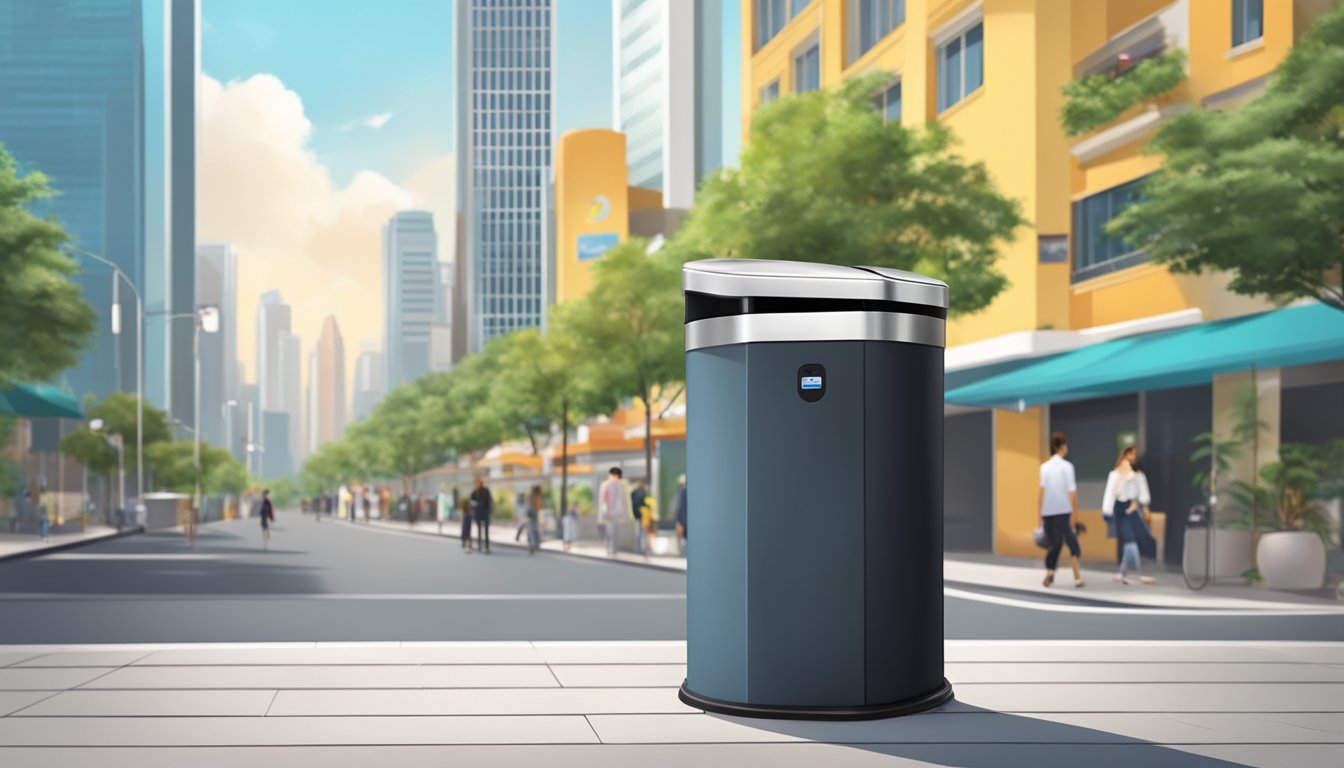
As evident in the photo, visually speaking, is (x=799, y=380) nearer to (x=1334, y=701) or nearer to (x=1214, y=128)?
(x=1334, y=701)

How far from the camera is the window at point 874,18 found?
3962 cm

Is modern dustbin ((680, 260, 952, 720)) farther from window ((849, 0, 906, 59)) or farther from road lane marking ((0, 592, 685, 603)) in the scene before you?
window ((849, 0, 906, 59))

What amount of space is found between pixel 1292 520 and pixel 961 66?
1793 centimetres

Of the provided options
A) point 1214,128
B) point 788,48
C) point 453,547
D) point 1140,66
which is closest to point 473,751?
point 1214,128

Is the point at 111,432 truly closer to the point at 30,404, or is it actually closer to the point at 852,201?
the point at 30,404

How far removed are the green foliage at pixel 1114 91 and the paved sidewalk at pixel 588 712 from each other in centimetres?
1780

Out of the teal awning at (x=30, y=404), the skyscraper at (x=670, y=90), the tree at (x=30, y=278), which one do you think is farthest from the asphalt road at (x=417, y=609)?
the skyscraper at (x=670, y=90)

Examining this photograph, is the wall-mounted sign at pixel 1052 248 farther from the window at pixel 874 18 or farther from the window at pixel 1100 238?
the window at pixel 874 18

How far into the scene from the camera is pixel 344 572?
26.5m

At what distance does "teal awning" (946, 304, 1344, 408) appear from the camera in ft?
66.4

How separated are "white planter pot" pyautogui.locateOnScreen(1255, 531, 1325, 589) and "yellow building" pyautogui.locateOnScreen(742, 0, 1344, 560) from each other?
165 inches

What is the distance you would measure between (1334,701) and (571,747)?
472cm

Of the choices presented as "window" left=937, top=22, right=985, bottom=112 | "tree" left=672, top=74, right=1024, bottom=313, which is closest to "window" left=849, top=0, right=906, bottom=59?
"window" left=937, top=22, right=985, bottom=112

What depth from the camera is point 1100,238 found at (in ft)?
92.3
